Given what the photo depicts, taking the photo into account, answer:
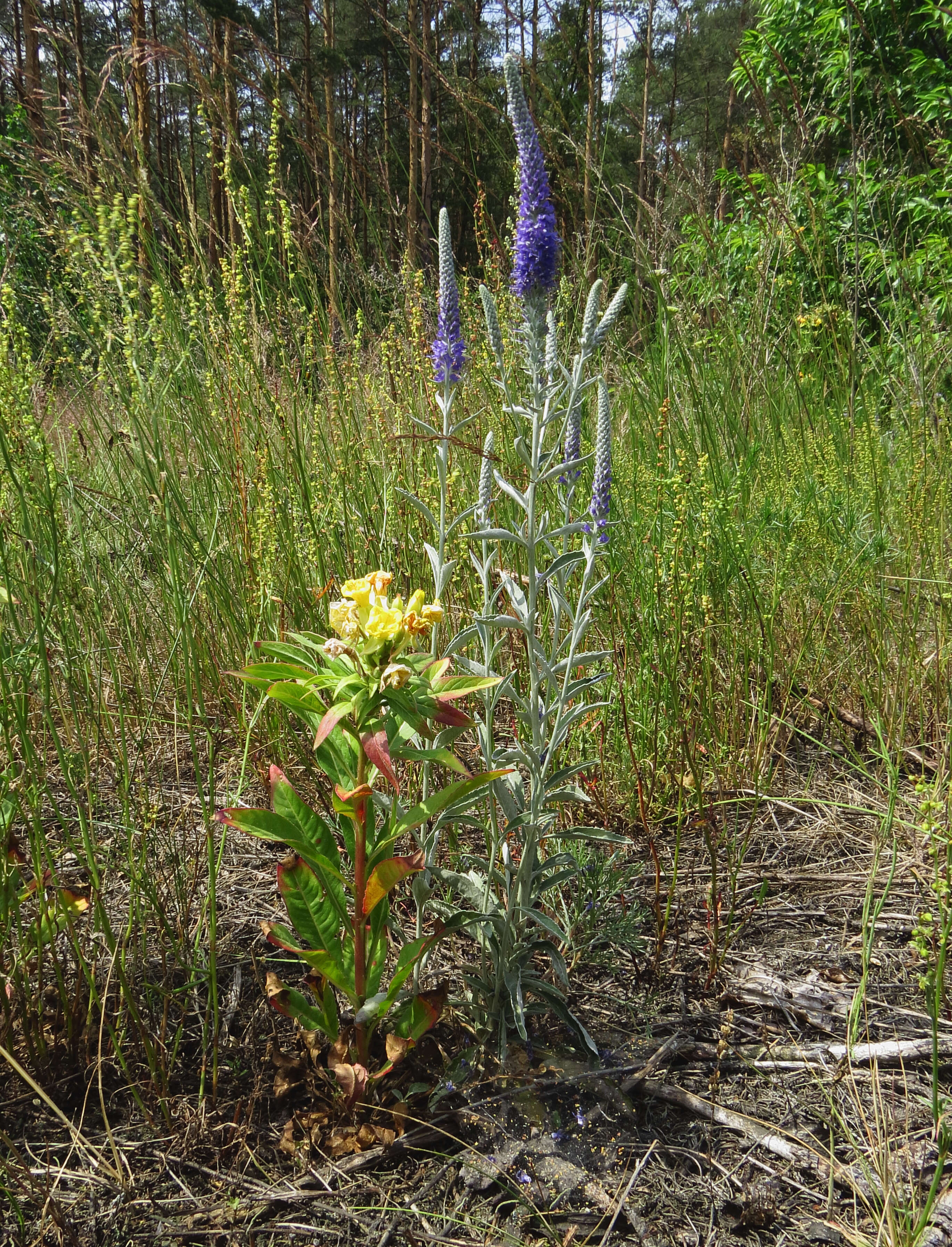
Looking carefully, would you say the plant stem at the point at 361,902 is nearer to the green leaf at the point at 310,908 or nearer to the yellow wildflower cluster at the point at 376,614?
the green leaf at the point at 310,908

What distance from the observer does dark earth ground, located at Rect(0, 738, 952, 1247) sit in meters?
1.08

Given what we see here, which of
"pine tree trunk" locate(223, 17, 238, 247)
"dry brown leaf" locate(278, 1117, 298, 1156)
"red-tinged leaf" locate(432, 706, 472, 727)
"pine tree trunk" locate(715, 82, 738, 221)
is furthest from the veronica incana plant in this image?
"pine tree trunk" locate(715, 82, 738, 221)

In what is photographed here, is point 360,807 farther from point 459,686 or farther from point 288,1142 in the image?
point 288,1142

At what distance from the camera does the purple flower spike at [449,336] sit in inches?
60.6

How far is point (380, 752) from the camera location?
0.96 meters

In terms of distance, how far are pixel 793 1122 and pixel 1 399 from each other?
2047 millimetres

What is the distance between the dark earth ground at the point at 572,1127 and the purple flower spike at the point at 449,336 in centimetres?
105

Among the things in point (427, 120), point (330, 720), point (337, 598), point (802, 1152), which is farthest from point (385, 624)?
point (427, 120)

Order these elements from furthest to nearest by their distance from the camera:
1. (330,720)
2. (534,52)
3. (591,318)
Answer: (534,52)
(591,318)
(330,720)

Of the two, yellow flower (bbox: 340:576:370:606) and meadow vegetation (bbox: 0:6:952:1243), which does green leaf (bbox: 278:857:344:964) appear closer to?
meadow vegetation (bbox: 0:6:952:1243)

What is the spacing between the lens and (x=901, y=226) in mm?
6547

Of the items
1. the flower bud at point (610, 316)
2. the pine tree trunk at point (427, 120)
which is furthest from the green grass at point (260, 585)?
the pine tree trunk at point (427, 120)

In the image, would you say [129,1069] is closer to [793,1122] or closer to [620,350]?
[793,1122]

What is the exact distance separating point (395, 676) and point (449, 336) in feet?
2.91
